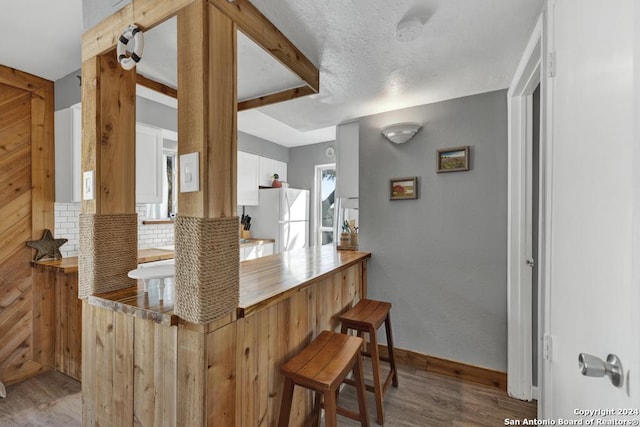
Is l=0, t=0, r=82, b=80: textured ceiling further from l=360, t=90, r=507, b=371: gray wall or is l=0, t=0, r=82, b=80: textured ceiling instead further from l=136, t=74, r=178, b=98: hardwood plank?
l=360, t=90, r=507, b=371: gray wall

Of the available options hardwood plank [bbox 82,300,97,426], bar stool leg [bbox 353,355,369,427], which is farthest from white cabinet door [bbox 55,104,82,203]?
bar stool leg [bbox 353,355,369,427]

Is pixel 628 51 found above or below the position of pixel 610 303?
above

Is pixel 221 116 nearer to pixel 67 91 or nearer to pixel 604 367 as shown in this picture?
pixel 604 367

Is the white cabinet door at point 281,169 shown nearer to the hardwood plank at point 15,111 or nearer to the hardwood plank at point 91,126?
the hardwood plank at point 15,111

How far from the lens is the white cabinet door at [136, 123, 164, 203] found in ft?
9.02

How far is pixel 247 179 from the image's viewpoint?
13.9ft

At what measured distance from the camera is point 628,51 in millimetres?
663

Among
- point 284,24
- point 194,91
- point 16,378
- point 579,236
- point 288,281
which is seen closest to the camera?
point 579,236

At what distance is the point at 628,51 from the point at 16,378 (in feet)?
12.8

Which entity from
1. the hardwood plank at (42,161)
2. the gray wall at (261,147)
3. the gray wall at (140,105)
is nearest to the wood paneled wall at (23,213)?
the hardwood plank at (42,161)

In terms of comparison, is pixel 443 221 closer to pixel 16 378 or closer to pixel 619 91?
pixel 619 91

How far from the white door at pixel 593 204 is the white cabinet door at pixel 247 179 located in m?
3.57

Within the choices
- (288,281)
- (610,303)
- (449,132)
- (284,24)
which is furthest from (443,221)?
(284,24)

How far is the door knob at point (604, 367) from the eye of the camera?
67 cm
